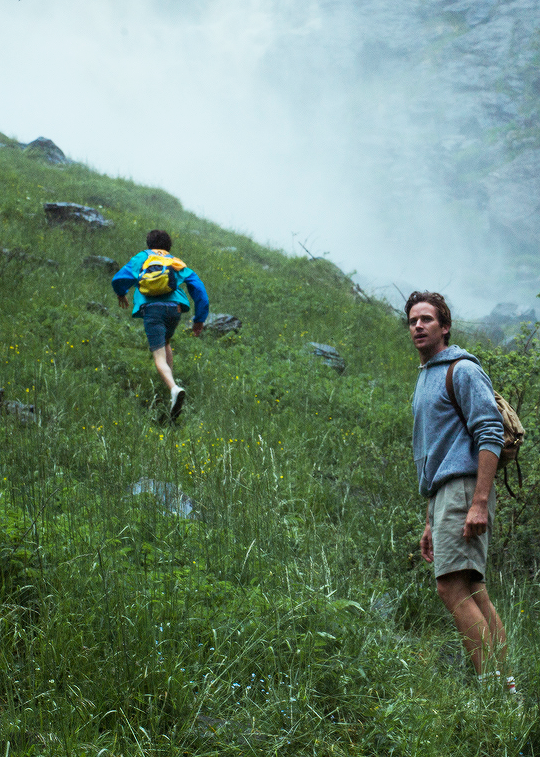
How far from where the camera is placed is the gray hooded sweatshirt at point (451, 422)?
8.77 feet

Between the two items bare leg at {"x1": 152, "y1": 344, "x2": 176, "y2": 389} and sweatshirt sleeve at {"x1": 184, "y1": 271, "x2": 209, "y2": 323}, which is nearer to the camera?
bare leg at {"x1": 152, "y1": 344, "x2": 176, "y2": 389}

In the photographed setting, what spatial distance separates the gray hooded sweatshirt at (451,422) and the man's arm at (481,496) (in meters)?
0.04

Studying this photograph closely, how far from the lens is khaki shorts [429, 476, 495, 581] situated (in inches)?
105

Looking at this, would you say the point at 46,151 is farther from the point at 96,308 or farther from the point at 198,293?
Result: the point at 198,293

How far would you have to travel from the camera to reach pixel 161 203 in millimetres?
20641

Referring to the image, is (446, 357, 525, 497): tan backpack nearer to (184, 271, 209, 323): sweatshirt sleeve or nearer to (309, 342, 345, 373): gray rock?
(184, 271, 209, 323): sweatshirt sleeve

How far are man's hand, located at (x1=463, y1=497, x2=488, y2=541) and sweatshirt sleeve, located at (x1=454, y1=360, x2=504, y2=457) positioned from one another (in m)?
0.25

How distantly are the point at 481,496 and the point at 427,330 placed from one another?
89cm

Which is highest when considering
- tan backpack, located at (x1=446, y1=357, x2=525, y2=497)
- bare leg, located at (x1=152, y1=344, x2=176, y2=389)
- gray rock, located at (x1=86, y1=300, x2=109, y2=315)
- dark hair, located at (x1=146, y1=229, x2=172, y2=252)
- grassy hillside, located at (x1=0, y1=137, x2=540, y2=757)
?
dark hair, located at (x1=146, y1=229, x2=172, y2=252)

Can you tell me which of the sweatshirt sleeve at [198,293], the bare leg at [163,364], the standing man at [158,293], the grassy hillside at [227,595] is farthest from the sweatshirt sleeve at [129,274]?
the grassy hillside at [227,595]

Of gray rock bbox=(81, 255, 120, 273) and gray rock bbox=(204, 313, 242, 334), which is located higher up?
gray rock bbox=(81, 255, 120, 273)

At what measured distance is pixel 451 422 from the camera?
112 inches

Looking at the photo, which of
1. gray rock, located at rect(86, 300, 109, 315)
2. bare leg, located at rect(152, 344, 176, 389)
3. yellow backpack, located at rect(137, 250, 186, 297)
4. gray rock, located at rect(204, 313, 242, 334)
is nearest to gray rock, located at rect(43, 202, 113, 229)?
gray rock, located at rect(86, 300, 109, 315)

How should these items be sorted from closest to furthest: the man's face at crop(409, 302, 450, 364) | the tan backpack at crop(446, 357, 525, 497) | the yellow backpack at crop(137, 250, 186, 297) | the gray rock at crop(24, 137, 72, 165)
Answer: the tan backpack at crop(446, 357, 525, 497)
the man's face at crop(409, 302, 450, 364)
the yellow backpack at crop(137, 250, 186, 297)
the gray rock at crop(24, 137, 72, 165)
